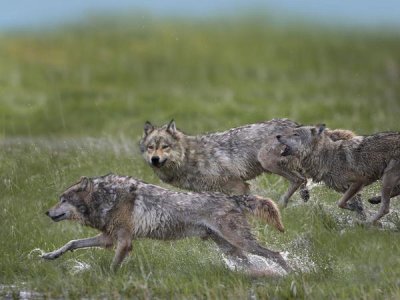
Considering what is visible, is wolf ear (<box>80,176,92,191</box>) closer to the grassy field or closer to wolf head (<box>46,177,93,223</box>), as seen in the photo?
wolf head (<box>46,177,93,223</box>)

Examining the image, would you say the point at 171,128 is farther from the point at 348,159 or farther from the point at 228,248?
the point at 228,248

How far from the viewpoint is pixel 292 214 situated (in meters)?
12.9

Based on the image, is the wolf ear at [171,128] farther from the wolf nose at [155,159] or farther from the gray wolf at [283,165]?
the gray wolf at [283,165]

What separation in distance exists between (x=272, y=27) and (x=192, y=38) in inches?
184

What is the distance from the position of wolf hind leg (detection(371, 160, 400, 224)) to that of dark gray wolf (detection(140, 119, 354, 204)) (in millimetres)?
1431

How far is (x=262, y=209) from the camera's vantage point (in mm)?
11031

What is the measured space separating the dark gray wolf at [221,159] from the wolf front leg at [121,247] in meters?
2.42

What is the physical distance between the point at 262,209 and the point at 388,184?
1.90 meters

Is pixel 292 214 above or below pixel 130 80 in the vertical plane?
above

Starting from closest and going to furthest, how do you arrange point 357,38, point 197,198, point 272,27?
point 197,198 < point 357,38 < point 272,27

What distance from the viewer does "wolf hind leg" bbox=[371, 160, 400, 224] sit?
1217 centimetres

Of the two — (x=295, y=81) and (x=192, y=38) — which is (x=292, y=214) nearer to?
(x=295, y=81)

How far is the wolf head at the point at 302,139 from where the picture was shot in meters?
13.1

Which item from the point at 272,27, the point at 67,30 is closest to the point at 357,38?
the point at 272,27
